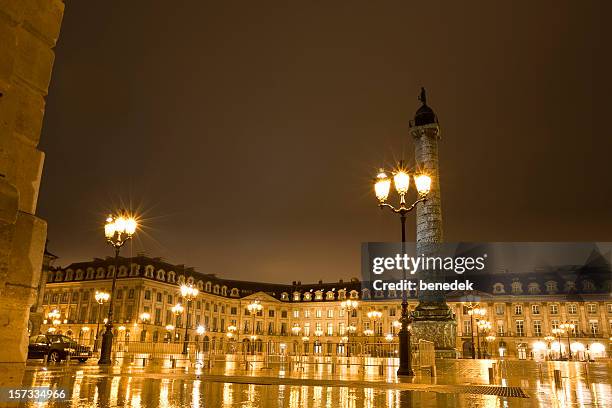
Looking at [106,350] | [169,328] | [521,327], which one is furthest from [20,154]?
[521,327]

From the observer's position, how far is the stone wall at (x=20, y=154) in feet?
10.4

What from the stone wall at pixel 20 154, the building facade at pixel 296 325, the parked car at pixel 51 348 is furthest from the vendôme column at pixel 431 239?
the building facade at pixel 296 325

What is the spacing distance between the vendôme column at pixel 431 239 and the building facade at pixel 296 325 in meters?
34.9

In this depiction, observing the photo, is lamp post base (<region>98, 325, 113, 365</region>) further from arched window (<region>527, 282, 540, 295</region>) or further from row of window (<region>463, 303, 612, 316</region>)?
arched window (<region>527, 282, 540, 295</region>)

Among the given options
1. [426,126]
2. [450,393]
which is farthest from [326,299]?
[450,393]

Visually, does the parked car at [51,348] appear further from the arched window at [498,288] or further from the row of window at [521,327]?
the arched window at [498,288]

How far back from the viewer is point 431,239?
1359 inches

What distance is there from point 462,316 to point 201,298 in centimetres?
4625

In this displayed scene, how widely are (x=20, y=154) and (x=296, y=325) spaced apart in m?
101

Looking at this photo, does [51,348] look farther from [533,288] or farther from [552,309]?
[533,288]

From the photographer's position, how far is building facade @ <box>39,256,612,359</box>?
250ft

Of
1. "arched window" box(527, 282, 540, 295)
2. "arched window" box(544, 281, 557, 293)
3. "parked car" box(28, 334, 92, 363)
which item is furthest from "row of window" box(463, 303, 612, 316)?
"parked car" box(28, 334, 92, 363)

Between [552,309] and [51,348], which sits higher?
[552,309]

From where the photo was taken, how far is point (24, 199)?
3.45 m
